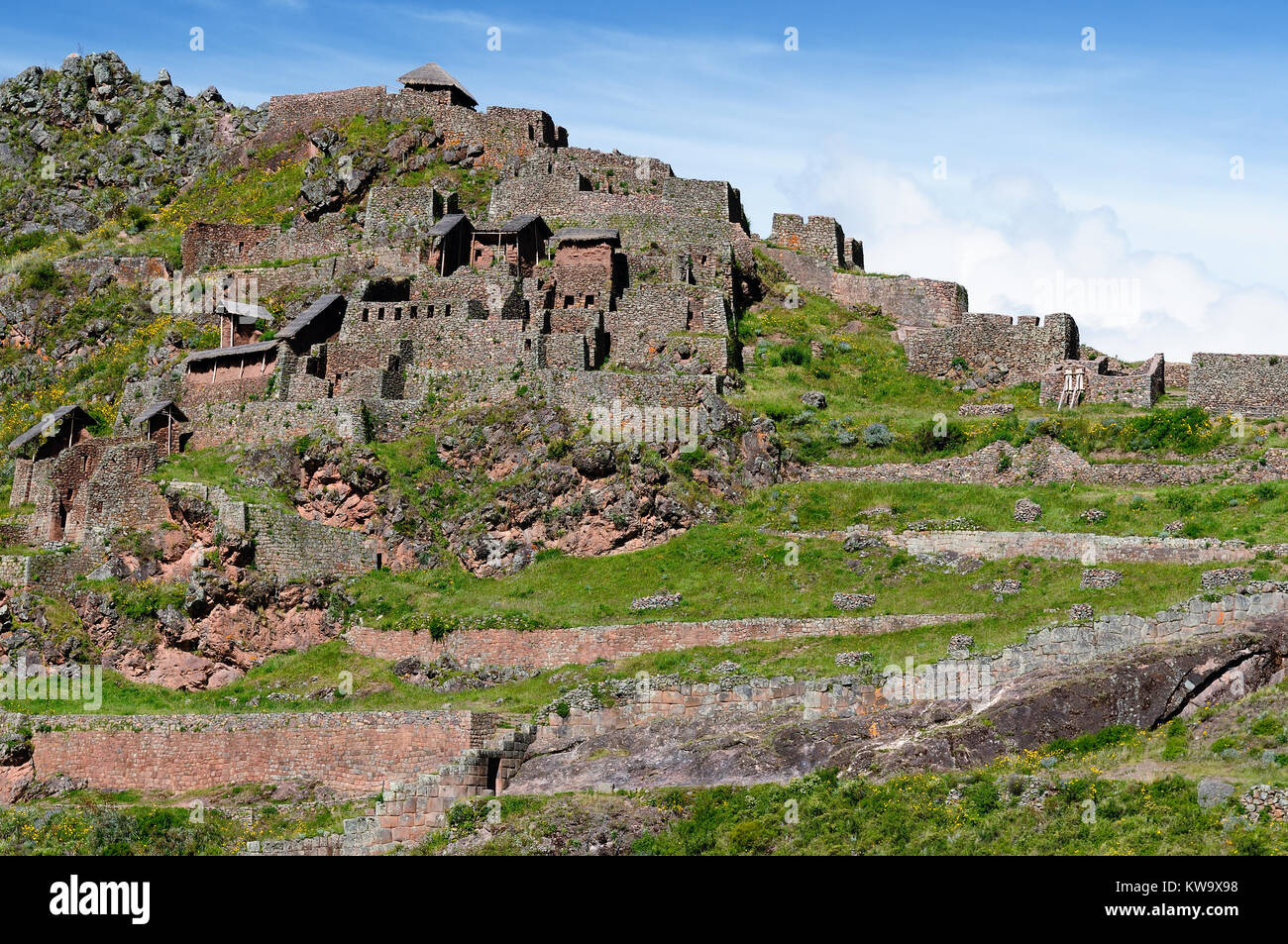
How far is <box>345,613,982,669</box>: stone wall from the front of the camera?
4794 cm

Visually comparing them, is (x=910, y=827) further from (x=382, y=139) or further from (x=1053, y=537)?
(x=382, y=139)

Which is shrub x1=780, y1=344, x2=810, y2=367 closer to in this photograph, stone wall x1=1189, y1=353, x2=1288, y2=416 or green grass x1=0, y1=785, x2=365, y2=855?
stone wall x1=1189, y1=353, x2=1288, y2=416

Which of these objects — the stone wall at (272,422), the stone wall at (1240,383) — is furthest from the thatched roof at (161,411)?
the stone wall at (1240,383)

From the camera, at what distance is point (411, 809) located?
1658 inches

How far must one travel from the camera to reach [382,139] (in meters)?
79.5

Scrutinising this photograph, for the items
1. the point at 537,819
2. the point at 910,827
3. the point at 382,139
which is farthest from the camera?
the point at 382,139

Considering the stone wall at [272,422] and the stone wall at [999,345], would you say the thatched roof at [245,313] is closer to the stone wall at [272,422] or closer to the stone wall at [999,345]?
the stone wall at [272,422]

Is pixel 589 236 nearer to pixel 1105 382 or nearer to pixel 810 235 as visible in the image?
pixel 810 235

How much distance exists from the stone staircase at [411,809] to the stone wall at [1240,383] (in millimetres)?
28592

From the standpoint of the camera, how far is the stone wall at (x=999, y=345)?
6619 cm

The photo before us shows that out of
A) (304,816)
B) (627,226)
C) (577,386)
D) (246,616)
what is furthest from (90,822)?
(627,226)

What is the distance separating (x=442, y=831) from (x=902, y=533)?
18.2 meters

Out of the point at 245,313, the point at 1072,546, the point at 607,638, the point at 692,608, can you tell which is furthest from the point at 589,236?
the point at 1072,546

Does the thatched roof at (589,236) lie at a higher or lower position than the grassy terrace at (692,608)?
higher
